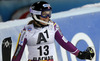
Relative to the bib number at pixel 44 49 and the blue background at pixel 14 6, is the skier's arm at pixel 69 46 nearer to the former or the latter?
the bib number at pixel 44 49

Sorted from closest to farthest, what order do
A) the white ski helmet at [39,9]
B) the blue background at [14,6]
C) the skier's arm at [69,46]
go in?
the white ski helmet at [39,9]
the skier's arm at [69,46]
the blue background at [14,6]

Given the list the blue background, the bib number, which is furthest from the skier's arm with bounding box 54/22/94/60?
the blue background

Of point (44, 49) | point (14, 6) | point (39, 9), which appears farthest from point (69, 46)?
point (14, 6)

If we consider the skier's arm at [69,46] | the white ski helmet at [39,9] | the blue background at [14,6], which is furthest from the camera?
the blue background at [14,6]

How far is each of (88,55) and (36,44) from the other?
0.67m

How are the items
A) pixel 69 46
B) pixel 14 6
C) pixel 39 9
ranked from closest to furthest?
pixel 39 9
pixel 69 46
pixel 14 6

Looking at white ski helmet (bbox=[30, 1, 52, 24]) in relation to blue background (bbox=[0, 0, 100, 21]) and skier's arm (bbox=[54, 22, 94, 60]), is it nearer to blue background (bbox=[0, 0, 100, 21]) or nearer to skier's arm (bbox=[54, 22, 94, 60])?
skier's arm (bbox=[54, 22, 94, 60])

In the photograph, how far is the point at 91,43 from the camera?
605 centimetres

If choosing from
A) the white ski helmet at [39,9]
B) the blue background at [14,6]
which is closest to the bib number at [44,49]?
the white ski helmet at [39,9]

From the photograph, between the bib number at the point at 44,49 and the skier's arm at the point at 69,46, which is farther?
the skier's arm at the point at 69,46

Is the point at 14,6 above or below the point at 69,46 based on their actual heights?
above

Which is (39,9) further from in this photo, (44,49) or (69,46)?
(69,46)

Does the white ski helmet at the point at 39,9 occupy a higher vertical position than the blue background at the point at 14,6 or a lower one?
higher

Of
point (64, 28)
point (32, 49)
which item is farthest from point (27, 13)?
point (32, 49)
